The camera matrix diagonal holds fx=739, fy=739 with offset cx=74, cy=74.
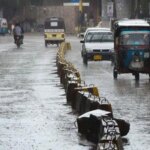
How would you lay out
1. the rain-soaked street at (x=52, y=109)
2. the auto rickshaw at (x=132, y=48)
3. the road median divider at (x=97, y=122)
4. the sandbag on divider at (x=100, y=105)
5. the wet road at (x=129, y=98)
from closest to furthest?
the road median divider at (x=97, y=122), the rain-soaked street at (x=52, y=109), the wet road at (x=129, y=98), the sandbag on divider at (x=100, y=105), the auto rickshaw at (x=132, y=48)

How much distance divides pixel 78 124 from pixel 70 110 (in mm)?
3747

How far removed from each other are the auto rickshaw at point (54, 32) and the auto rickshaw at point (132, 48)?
3352 centimetres

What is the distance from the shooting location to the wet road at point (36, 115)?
12.6m

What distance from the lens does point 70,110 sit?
17281mm

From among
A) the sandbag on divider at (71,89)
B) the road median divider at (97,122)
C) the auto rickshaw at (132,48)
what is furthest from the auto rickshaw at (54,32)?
the road median divider at (97,122)

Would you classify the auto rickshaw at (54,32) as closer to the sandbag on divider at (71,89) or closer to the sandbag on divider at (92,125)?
the sandbag on divider at (71,89)

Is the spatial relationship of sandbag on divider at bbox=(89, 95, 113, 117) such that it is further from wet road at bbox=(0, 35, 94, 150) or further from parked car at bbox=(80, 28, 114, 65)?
parked car at bbox=(80, 28, 114, 65)

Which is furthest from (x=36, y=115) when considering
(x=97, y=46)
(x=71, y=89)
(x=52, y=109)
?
(x=97, y=46)

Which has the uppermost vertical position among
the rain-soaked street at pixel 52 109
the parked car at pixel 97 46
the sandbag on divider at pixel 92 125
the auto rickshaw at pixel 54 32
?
the sandbag on divider at pixel 92 125

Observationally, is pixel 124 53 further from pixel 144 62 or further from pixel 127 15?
pixel 127 15

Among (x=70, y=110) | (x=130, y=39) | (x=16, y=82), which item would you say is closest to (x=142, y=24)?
(x=130, y=39)

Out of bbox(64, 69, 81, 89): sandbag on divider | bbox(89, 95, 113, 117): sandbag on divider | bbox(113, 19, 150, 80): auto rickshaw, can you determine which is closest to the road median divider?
bbox(89, 95, 113, 117): sandbag on divider

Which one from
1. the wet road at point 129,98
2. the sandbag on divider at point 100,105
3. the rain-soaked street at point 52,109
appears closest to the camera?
the rain-soaked street at point 52,109

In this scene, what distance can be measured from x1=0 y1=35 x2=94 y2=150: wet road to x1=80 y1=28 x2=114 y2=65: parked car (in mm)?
7760
